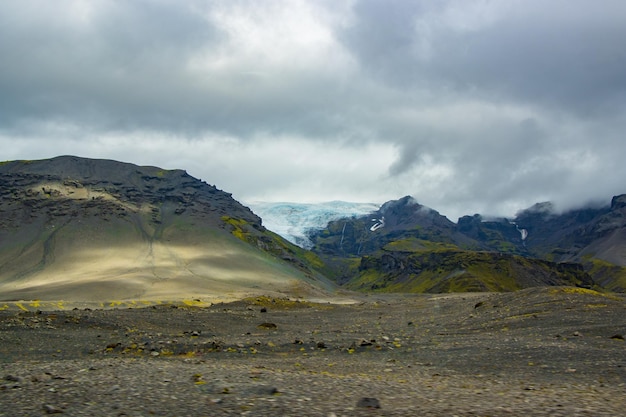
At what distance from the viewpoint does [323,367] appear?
79.2ft

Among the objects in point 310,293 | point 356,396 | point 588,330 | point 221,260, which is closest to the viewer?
point 356,396

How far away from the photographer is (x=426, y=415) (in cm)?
1288

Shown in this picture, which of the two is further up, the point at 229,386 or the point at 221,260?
the point at 221,260

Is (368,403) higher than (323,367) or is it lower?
higher

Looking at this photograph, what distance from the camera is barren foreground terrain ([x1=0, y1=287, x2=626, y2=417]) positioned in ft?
45.9

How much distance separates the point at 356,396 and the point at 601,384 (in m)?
9.69

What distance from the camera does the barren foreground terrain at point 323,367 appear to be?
45.9ft

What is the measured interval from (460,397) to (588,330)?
2215 centimetres

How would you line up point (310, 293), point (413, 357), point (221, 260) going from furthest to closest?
point (221, 260) < point (310, 293) < point (413, 357)

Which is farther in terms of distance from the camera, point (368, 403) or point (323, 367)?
point (323, 367)

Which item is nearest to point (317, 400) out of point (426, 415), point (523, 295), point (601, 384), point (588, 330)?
point (426, 415)

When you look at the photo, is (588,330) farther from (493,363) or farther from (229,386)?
(229,386)

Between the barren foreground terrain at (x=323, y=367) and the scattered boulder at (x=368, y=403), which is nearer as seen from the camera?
Answer: the scattered boulder at (x=368, y=403)

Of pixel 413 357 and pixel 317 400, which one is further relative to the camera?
pixel 413 357
